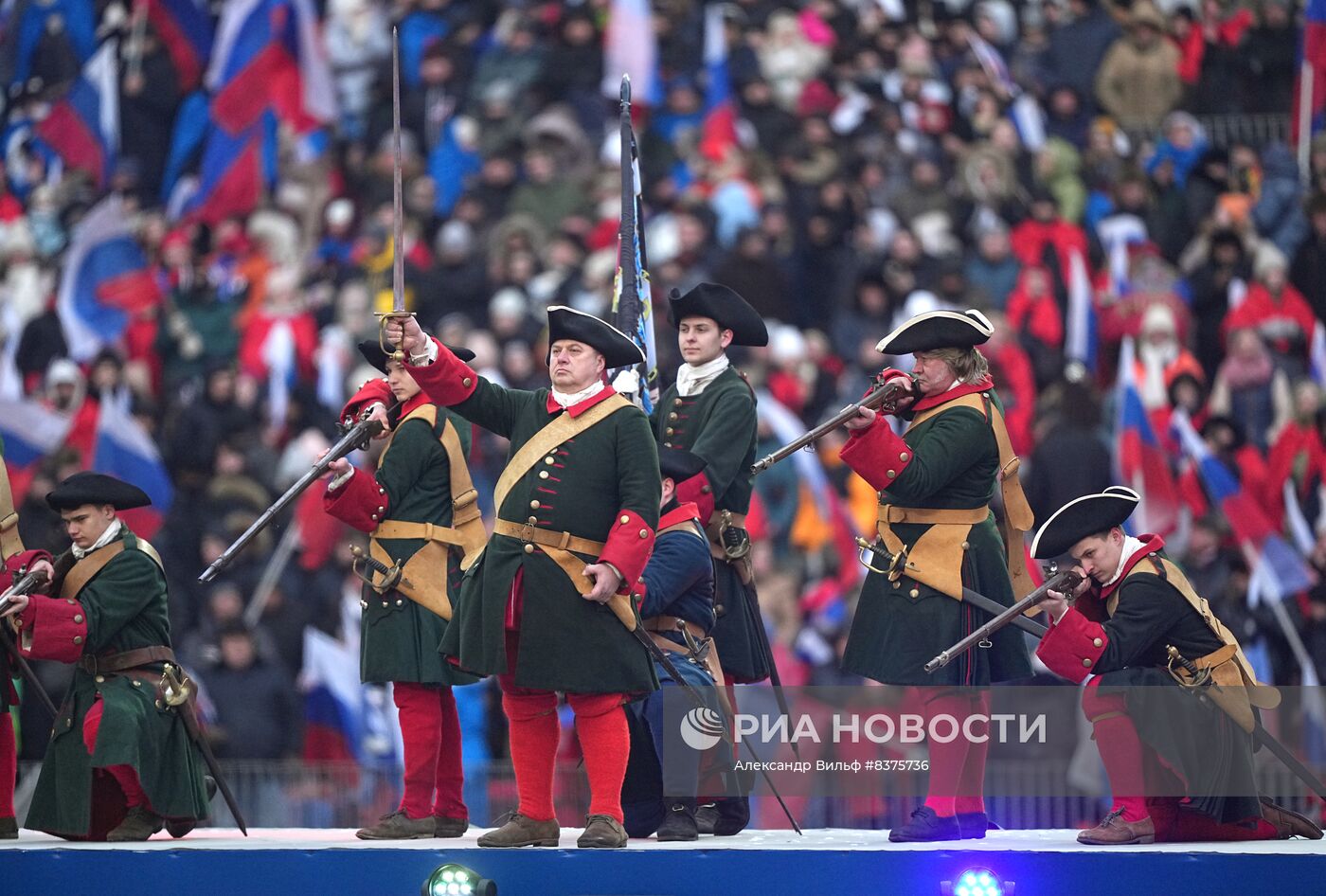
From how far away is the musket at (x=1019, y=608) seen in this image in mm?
7082

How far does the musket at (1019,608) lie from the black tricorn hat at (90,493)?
9.78ft

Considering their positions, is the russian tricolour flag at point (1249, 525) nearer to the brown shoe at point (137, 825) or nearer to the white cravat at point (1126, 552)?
the white cravat at point (1126, 552)

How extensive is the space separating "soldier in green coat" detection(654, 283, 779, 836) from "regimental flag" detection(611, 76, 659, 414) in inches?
9.7

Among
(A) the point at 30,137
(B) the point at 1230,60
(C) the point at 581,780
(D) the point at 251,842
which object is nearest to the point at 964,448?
(D) the point at 251,842

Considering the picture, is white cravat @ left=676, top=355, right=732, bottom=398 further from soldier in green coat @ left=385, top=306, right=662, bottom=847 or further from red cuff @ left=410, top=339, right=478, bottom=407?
red cuff @ left=410, top=339, right=478, bottom=407

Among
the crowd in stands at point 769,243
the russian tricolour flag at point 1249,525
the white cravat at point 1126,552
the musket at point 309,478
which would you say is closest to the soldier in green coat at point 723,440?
the musket at point 309,478

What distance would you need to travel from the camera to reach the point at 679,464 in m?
7.82

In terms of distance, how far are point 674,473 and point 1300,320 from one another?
259 inches

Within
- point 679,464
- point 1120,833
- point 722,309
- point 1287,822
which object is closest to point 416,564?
point 679,464

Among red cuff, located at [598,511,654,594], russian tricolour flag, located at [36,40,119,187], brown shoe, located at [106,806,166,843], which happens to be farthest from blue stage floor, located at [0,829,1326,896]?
russian tricolour flag, located at [36,40,119,187]

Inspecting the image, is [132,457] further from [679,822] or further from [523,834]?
[523,834]

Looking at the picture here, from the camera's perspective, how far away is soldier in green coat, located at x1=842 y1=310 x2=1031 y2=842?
7.32m

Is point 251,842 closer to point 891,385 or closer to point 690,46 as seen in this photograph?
point 891,385

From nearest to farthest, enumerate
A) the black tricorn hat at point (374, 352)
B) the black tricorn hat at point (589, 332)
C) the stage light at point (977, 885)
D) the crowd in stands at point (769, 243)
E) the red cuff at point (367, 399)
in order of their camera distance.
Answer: the stage light at point (977, 885) → the black tricorn hat at point (589, 332) → the red cuff at point (367, 399) → the black tricorn hat at point (374, 352) → the crowd in stands at point (769, 243)
